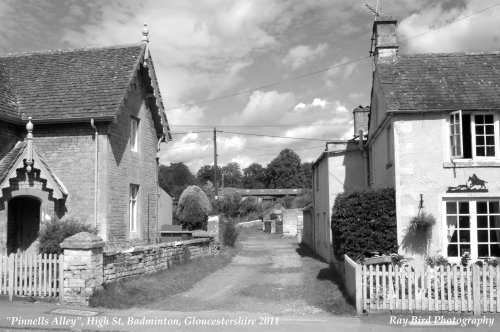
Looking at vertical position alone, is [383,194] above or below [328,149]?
below

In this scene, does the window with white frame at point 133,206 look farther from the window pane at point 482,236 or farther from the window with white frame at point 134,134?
the window pane at point 482,236

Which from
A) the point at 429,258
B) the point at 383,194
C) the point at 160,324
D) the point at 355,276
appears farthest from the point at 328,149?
the point at 160,324

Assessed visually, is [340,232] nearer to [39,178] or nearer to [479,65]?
[479,65]

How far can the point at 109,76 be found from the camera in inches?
752

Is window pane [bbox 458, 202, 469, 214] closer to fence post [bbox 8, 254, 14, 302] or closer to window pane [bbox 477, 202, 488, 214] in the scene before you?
window pane [bbox 477, 202, 488, 214]

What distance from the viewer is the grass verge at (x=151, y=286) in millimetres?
12573

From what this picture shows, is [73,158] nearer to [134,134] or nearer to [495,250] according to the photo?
[134,134]

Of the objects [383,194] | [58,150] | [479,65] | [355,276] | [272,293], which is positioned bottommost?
[272,293]

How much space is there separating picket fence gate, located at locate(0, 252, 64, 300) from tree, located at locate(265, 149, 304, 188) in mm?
107635

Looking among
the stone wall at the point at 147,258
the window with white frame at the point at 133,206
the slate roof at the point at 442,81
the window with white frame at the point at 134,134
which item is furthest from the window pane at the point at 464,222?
the window with white frame at the point at 134,134

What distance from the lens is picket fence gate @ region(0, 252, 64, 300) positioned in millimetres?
12648

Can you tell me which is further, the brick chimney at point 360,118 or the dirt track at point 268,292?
the brick chimney at point 360,118

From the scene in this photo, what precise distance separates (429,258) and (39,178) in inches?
A: 491

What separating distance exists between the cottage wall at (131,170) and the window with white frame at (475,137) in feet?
36.9
